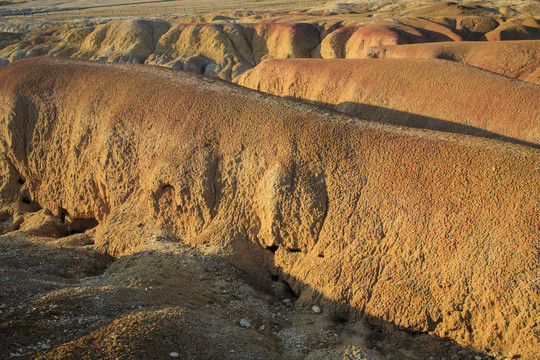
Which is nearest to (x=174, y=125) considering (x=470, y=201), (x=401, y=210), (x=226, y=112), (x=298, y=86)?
(x=226, y=112)

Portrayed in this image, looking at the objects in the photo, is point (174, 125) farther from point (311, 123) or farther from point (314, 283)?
point (314, 283)

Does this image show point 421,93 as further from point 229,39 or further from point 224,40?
point 229,39

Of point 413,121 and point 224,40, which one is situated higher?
point 224,40

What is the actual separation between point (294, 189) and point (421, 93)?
25.6ft

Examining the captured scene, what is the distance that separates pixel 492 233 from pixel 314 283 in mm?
3189

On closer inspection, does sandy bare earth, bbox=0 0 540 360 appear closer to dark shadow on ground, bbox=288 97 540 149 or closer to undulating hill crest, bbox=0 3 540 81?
dark shadow on ground, bbox=288 97 540 149

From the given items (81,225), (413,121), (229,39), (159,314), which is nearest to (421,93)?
(413,121)

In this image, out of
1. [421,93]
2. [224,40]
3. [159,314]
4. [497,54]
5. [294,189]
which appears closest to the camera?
[159,314]

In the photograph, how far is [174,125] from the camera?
10.6m

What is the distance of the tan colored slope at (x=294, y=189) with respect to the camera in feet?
24.5

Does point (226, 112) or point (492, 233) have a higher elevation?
point (226, 112)

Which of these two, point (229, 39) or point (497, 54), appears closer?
point (497, 54)

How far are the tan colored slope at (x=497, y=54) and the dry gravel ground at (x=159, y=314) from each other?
→ 14.2 meters

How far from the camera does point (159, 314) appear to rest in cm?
622
